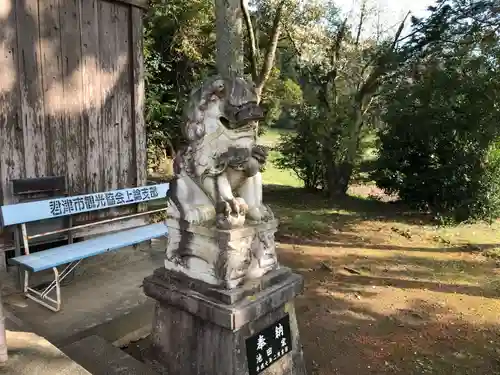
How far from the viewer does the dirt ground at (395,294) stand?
3.92 m

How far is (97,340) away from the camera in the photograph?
3.43 metres

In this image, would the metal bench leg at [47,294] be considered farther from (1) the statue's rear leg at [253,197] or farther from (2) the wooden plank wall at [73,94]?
(1) the statue's rear leg at [253,197]

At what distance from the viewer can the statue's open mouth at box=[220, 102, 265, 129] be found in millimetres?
2816

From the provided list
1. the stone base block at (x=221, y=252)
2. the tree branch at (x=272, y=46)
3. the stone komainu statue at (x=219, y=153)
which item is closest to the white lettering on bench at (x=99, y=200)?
the stone base block at (x=221, y=252)

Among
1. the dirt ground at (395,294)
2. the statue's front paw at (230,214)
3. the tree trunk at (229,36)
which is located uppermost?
the tree trunk at (229,36)

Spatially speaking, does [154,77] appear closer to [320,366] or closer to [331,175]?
[331,175]

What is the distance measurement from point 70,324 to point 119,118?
9.85 ft

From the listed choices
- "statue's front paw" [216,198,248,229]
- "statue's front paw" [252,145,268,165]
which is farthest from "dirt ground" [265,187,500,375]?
"statue's front paw" [252,145,268,165]

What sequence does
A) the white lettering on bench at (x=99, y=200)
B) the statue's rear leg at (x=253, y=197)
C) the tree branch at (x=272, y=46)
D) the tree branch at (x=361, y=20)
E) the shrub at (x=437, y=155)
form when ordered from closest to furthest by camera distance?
the statue's rear leg at (x=253, y=197), the white lettering on bench at (x=99, y=200), the shrub at (x=437, y=155), the tree branch at (x=272, y=46), the tree branch at (x=361, y=20)

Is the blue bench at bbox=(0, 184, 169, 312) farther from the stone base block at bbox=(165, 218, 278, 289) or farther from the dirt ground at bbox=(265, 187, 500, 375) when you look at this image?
the dirt ground at bbox=(265, 187, 500, 375)

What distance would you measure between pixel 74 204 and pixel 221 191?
3102mm

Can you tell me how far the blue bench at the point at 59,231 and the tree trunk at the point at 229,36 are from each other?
243 centimetres

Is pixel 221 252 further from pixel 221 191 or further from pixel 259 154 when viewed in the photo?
pixel 259 154

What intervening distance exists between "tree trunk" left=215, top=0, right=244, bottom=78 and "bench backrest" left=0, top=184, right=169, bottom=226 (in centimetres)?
215
